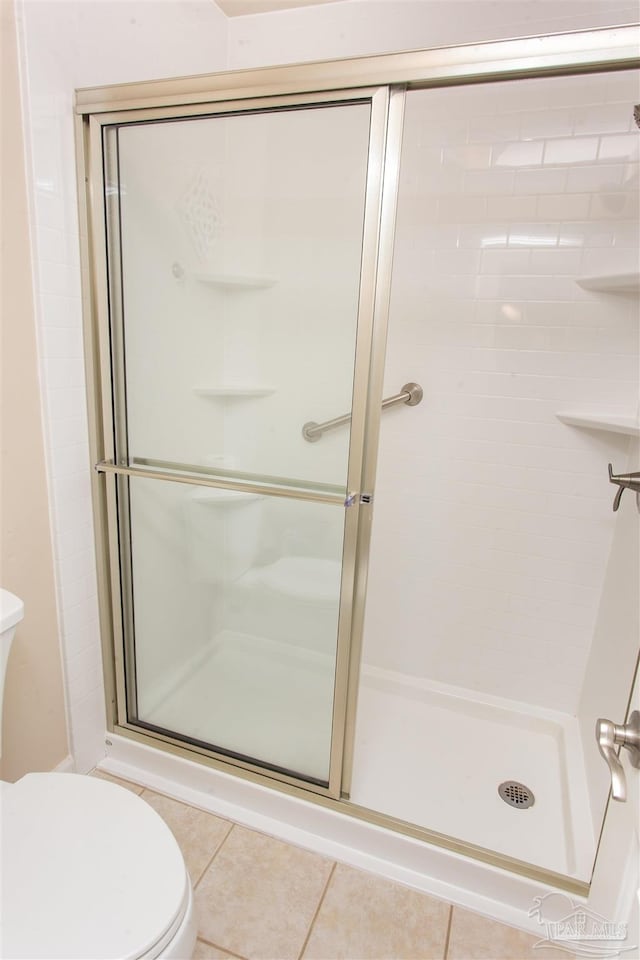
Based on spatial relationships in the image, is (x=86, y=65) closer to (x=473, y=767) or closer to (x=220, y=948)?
(x=220, y=948)

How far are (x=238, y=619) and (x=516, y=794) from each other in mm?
995

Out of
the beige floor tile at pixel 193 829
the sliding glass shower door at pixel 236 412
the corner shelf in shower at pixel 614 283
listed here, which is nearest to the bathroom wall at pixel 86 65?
the sliding glass shower door at pixel 236 412

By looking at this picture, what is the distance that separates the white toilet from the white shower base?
56cm

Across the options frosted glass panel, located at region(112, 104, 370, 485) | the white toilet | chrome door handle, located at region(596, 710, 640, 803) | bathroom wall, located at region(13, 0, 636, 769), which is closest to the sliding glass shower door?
frosted glass panel, located at region(112, 104, 370, 485)

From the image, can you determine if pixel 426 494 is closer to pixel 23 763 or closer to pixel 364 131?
pixel 364 131

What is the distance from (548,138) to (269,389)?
A: 3.76ft

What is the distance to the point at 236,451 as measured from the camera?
1.46m

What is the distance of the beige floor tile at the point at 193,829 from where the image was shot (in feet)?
4.57

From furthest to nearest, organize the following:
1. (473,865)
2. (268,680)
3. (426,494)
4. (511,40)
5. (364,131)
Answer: (426,494), (268,680), (473,865), (364,131), (511,40)

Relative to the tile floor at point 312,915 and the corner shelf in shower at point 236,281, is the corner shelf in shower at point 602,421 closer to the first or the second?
the corner shelf in shower at point 236,281

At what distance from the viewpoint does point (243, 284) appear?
1505 mm

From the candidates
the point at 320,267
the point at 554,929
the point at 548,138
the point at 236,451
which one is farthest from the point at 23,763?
the point at 548,138

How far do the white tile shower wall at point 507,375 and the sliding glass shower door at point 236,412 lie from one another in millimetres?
601

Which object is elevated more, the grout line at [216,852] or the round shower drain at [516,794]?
the round shower drain at [516,794]
